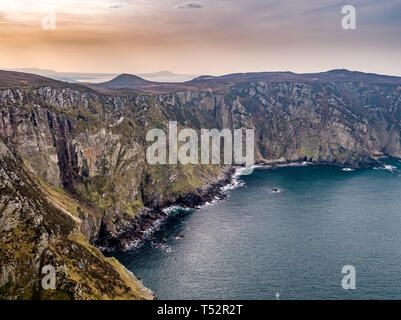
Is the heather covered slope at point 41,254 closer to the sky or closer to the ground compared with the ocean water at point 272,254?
closer to the sky

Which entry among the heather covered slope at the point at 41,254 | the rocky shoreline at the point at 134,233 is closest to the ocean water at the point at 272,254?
the rocky shoreline at the point at 134,233

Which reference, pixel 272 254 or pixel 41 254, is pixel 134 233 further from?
pixel 41 254

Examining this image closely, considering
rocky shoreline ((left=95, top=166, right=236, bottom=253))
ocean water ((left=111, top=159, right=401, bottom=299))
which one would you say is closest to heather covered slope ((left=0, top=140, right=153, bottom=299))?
ocean water ((left=111, top=159, right=401, bottom=299))

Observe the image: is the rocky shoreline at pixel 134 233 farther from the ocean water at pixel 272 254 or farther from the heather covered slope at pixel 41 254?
the heather covered slope at pixel 41 254

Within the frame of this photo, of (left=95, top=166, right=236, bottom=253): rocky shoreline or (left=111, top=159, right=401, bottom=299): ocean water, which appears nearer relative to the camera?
(left=111, top=159, right=401, bottom=299): ocean water

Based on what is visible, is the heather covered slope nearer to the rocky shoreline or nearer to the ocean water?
the ocean water

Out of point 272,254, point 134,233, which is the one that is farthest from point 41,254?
point 272,254

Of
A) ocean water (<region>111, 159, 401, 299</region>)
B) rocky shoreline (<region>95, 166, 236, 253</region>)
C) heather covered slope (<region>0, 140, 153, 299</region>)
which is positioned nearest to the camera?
heather covered slope (<region>0, 140, 153, 299</region>)
